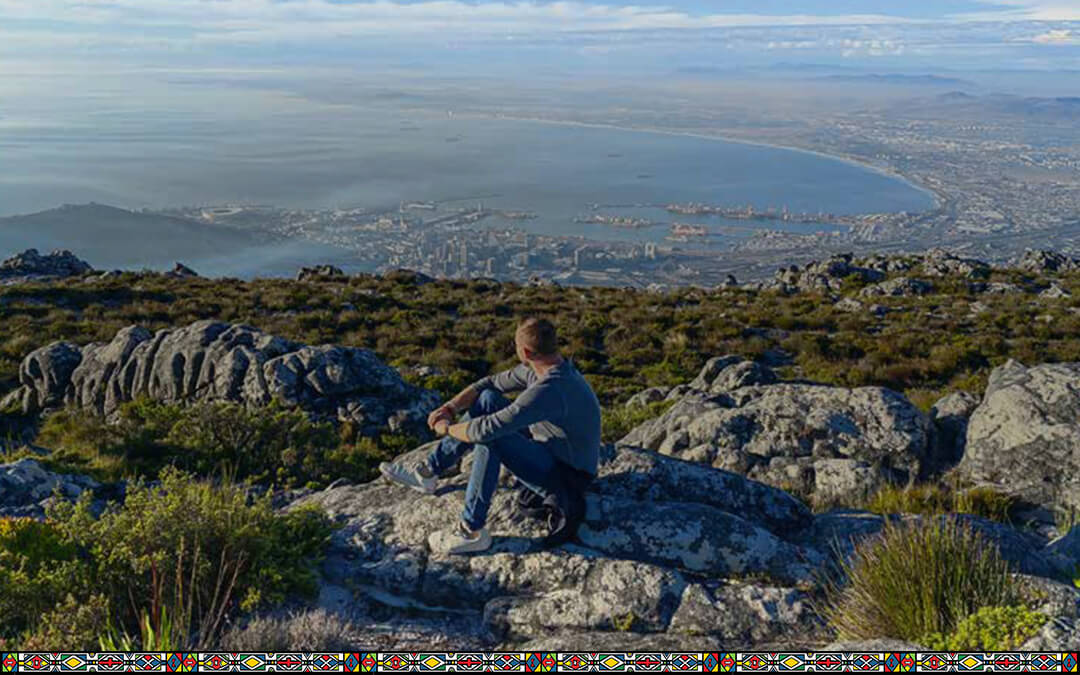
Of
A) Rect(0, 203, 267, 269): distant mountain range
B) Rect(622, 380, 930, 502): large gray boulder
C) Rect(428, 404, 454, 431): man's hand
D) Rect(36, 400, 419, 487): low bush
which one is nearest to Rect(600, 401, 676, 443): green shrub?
Rect(622, 380, 930, 502): large gray boulder

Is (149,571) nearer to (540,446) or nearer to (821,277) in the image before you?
(540,446)

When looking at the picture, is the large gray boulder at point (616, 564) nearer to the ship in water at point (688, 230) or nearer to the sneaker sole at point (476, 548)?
the sneaker sole at point (476, 548)

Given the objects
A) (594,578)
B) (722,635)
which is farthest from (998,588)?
(594,578)

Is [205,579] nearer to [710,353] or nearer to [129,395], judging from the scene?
[129,395]

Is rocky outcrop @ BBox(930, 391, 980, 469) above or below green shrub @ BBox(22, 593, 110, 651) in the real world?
below

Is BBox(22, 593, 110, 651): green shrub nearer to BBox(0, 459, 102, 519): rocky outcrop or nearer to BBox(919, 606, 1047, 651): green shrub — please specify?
BBox(0, 459, 102, 519): rocky outcrop
